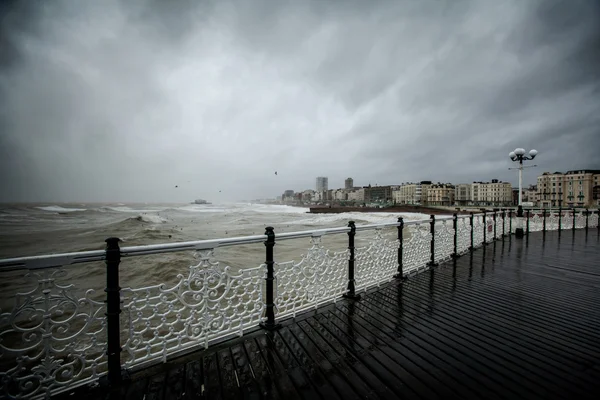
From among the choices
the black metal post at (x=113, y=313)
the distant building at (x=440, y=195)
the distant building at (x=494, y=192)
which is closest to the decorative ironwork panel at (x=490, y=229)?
the black metal post at (x=113, y=313)

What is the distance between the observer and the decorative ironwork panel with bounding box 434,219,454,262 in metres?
7.14

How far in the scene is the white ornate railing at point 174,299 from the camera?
7.46 ft

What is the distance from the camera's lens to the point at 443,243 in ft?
24.3

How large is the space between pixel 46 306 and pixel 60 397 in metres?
0.95

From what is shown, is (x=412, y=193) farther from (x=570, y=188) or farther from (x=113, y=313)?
(x=113, y=313)

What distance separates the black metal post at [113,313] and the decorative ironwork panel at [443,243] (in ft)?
24.4

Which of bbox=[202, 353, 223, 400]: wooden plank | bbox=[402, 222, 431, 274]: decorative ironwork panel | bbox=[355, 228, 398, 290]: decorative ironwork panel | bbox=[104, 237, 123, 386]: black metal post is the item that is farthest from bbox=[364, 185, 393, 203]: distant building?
bbox=[104, 237, 123, 386]: black metal post

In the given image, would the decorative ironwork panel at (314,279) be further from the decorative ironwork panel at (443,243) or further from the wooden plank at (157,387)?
the decorative ironwork panel at (443,243)

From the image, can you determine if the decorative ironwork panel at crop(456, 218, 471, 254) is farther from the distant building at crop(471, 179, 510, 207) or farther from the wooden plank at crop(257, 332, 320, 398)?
the distant building at crop(471, 179, 510, 207)

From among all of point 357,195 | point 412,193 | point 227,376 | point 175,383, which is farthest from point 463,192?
point 175,383

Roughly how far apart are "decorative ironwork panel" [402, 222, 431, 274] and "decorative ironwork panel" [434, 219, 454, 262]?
0.46m

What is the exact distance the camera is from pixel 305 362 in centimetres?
277

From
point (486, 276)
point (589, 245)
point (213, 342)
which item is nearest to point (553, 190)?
point (589, 245)

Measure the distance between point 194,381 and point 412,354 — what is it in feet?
8.12
